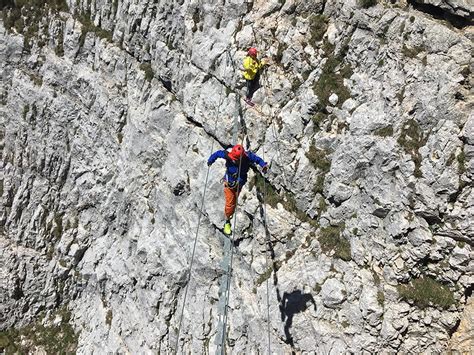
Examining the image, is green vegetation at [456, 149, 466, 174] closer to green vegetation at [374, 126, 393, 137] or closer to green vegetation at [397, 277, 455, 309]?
green vegetation at [374, 126, 393, 137]

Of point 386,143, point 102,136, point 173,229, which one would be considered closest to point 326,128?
point 386,143

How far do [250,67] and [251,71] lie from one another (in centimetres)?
19

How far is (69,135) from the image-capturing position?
96.1ft

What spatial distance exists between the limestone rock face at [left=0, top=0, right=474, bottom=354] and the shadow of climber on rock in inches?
2.2

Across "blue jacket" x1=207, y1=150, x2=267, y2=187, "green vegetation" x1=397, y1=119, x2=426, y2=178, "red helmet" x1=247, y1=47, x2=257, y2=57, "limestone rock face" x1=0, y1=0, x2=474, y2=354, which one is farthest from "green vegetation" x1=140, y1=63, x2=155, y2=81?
"green vegetation" x1=397, y1=119, x2=426, y2=178

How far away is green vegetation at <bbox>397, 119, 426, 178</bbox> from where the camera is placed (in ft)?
44.5

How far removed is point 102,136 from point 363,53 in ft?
60.5

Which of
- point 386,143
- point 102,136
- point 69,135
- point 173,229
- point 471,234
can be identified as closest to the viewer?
point 471,234

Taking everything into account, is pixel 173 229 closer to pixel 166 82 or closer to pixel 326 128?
pixel 166 82

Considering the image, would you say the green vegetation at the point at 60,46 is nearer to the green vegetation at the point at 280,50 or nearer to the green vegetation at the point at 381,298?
the green vegetation at the point at 280,50

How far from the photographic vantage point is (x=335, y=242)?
1588 centimetres

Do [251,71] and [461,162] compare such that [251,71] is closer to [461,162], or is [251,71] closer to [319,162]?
[319,162]

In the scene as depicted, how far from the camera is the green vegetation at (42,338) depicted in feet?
91.5

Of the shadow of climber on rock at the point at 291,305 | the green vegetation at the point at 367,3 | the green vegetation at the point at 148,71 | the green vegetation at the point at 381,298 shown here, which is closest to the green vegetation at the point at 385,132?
the green vegetation at the point at 367,3
